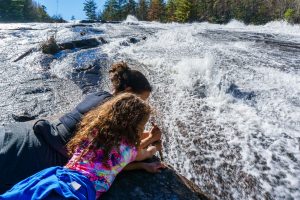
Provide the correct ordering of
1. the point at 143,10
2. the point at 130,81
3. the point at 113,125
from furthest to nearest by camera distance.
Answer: the point at 143,10
the point at 130,81
the point at 113,125

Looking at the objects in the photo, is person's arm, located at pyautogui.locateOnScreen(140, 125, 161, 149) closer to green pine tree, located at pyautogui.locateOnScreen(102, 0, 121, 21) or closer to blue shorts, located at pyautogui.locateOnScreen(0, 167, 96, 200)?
blue shorts, located at pyautogui.locateOnScreen(0, 167, 96, 200)

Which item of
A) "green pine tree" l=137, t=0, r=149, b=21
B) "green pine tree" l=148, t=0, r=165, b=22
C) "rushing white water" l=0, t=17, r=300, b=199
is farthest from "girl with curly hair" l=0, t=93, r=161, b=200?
"green pine tree" l=137, t=0, r=149, b=21

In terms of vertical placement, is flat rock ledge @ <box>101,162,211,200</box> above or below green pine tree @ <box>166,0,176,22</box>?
below

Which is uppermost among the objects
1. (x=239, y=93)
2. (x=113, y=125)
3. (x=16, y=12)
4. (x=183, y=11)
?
(x=183, y=11)

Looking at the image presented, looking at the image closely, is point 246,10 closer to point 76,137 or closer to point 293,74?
point 293,74

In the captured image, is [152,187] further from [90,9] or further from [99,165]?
[90,9]

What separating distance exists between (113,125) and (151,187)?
31.4 inches

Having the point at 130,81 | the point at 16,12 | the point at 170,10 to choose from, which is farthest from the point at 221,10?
the point at 130,81

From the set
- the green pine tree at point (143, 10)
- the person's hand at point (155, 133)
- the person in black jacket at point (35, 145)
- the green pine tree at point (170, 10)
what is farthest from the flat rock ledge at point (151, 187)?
the green pine tree at point (143, 10)

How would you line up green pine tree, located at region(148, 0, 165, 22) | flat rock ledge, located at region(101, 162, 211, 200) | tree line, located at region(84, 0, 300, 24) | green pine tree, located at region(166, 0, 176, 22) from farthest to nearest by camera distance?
green pine tree, located at region(148, 0, 165, 22) → green pine tree, located at region(166, 0, 176, 22) → tree line, located at region(84, 0, 300, 24) → flat rock ledge, located at region(101, 162, 211, 200)

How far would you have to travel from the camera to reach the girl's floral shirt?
240 centimetres

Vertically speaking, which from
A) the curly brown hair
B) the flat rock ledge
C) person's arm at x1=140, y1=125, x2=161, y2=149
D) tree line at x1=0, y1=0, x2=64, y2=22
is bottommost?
the flat rock ledge

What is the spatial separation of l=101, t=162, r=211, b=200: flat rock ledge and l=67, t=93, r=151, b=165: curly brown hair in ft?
1.36

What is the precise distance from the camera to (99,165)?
2457mm
